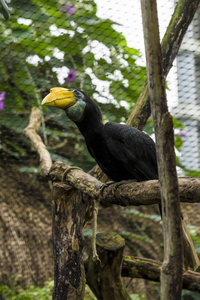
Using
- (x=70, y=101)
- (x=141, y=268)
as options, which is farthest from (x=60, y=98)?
(x=141, y=268)

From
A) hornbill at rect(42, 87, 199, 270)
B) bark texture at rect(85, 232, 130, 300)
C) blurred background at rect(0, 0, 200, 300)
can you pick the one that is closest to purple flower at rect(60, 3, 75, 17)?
blurred background at rect(0, 0, 200, 300)

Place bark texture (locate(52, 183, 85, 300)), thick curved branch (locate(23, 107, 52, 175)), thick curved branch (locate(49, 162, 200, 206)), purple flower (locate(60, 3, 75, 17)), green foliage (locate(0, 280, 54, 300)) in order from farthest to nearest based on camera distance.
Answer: purple flower (locate(60, 3, 75, 17))
green foliage (locate(0, 280, 54, 300))
thick curved branch (locate(23, 107, 52, 175))
bark texture (locate(52, 183, 85, 300))
thick curved branch (locate(49, 162, 200, 206))

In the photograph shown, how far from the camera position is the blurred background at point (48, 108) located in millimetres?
2574

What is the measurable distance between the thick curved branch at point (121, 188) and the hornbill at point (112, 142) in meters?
0.12

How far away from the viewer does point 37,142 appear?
6.35 feet

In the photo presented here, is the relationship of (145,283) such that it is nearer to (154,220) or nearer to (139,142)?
(154,220)

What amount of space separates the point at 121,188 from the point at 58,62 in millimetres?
1603

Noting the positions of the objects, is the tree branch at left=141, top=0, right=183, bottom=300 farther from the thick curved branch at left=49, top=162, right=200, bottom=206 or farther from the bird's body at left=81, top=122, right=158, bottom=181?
the bird's body at left=81, top=122, right=158, bottom=181

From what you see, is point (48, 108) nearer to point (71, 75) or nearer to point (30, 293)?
point (71, 75)

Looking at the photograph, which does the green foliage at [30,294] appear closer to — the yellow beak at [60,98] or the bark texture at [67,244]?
the bark texture at [67,244]

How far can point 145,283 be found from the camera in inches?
112

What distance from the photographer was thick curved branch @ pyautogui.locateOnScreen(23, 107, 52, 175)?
1706mm

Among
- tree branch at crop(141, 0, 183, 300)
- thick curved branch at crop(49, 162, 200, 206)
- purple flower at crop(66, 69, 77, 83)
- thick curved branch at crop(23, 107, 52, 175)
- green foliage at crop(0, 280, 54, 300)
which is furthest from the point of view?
purple flower at crop(66, 69, 77, 83)

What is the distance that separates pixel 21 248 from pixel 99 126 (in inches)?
52.7
